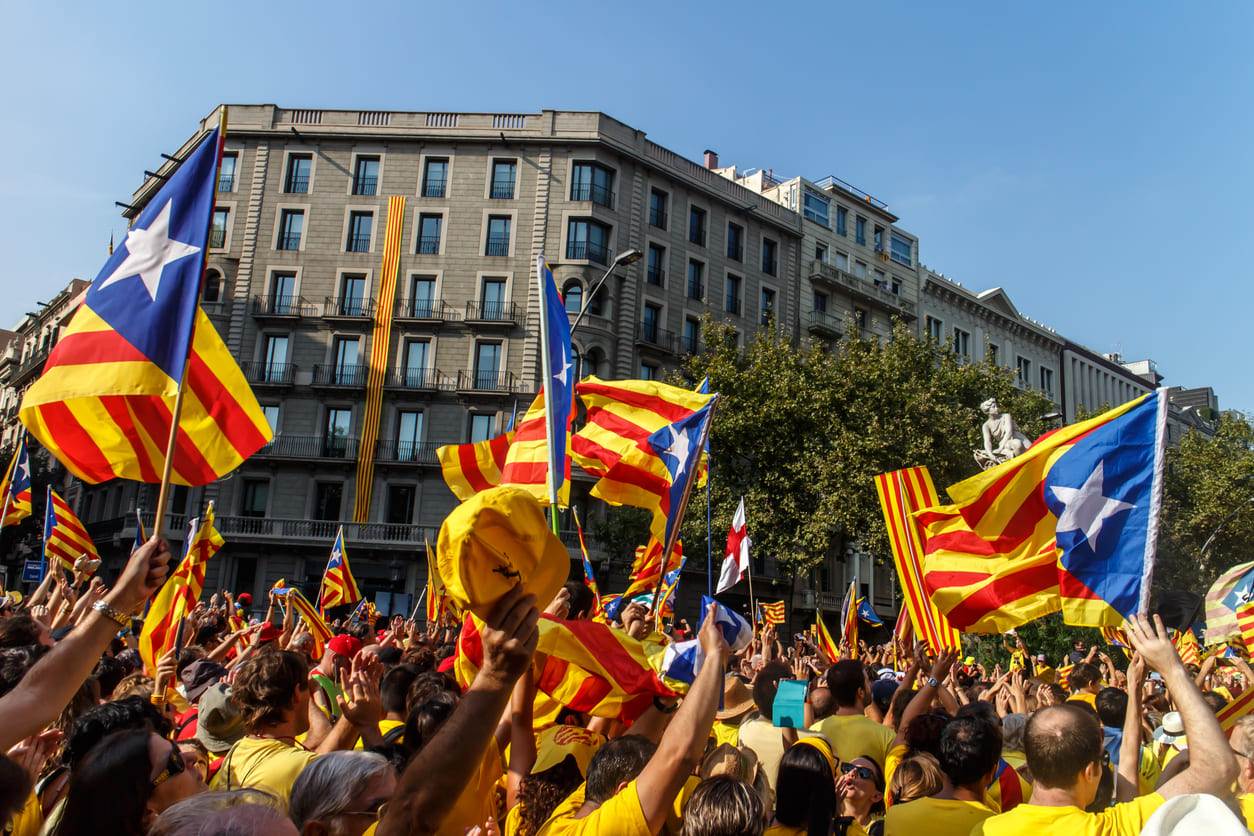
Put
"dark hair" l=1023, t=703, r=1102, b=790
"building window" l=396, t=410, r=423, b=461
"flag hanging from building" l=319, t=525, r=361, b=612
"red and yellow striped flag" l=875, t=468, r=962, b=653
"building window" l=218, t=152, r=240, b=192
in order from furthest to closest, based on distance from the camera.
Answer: "building window" l=218, t=152, r=240, b=192 → "building window" l=396, t=410, r=423, b=461 → "flag hanging from building" l=319, t=525, r=361, b=612 → "red and yellow striped flag" l=875, t=468, r=962, b=653 → "dark hair" l=1023, t=703, r=1102, b=790

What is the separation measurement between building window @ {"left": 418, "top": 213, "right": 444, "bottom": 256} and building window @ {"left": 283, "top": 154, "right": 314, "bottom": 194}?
4865 mm

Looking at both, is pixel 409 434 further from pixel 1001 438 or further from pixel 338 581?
pixel 1001 438

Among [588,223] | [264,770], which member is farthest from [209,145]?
[588,223]

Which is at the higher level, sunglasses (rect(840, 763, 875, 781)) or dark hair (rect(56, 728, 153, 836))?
dark hair (rect(56, 728, 153, 836))

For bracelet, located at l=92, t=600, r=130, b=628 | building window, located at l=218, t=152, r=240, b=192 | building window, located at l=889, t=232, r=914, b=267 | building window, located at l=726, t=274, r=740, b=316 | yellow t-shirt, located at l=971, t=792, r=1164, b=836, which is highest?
building window, located at l=889, t=232, r=914, b=267

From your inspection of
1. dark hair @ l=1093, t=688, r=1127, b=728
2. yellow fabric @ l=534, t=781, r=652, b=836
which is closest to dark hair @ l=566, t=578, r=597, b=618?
yellow fabric @ l=534, t=781, r=652, b=836

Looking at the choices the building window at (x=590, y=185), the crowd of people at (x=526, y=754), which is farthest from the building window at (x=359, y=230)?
the crowd of people at (x=526, y=754)

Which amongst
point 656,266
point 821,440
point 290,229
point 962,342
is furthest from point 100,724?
point 962,342

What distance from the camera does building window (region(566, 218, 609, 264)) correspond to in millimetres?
35719

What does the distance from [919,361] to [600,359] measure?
11714 mm

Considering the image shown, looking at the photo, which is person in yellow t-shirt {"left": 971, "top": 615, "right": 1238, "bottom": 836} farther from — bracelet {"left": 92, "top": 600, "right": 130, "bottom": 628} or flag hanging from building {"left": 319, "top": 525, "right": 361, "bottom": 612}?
flag hanging from building {"left": 319, "top": 525, "right": 361, "bottom": 612}

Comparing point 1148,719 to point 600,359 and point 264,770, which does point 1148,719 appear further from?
point 600,359

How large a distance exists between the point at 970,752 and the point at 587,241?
→ 33289 mm

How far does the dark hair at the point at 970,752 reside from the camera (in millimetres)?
3732
